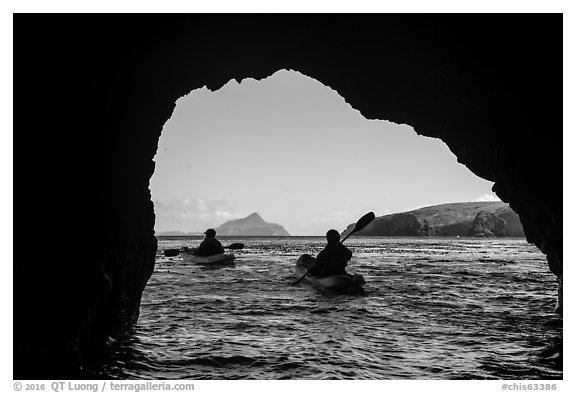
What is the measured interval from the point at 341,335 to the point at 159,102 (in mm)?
8654

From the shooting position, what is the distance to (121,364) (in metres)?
10.1

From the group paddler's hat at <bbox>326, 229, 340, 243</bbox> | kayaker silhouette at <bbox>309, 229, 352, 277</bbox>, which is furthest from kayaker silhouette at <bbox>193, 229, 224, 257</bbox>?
paddler's hat at <bbox>326, 229, 340, 243</bbox>

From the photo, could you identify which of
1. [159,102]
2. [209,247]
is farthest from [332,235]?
[209,247]

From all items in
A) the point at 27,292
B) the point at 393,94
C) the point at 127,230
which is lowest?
the point at 27,292

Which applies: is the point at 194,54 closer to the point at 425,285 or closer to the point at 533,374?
the point at 533,374

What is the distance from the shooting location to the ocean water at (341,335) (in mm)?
9828

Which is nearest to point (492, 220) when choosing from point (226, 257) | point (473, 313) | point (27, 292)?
point (226, 257)

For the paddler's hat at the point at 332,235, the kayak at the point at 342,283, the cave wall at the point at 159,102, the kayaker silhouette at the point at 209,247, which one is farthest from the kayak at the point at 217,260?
the cave wall at the point at 159,102

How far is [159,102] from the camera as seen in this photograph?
1338 cm

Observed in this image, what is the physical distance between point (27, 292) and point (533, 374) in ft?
35.1

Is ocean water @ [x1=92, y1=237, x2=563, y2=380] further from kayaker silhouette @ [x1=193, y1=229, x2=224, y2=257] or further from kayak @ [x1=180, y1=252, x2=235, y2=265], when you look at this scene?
kayaker silhouette @ [x1=193, y1=229, x2=224, y2=257]

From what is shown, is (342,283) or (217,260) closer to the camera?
(342,283)

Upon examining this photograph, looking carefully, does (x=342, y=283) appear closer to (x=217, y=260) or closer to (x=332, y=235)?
(x=332, y=235)

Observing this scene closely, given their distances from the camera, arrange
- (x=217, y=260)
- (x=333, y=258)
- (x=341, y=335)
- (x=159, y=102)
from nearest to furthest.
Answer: (x=341, y=335) → (x=159, y=102) → (x=333, y=258) → (x=217, y=260)
